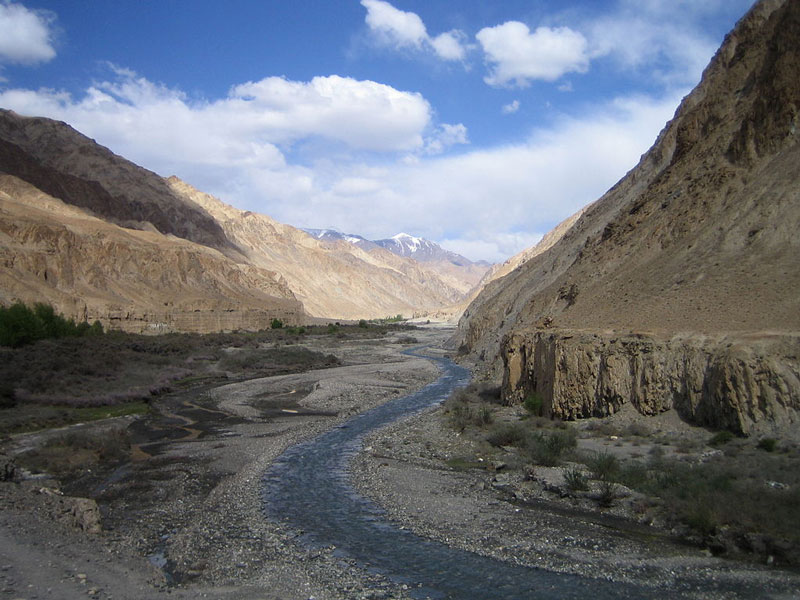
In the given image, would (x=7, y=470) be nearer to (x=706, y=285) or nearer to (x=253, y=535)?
(x=253, y=535)

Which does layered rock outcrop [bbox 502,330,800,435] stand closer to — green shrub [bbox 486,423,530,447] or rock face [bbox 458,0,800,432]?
rock face [bbox 458,0,800,432]

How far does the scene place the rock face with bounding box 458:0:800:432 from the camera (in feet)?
59.9

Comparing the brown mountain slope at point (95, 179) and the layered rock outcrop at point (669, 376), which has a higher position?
the brown mountain slope at point (95, 179)

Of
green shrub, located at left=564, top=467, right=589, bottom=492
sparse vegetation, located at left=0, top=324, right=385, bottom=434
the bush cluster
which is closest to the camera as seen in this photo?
green shrub, located at left=564, top=467, right=589, bottom=492

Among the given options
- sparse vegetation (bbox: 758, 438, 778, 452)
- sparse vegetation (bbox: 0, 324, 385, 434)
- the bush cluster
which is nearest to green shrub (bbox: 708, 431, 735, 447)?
sparse vegetation (bbox: 758, 438, 778, 452)

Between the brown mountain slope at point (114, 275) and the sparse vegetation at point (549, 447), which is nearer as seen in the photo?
the sparse vegetation at point (549, 447)

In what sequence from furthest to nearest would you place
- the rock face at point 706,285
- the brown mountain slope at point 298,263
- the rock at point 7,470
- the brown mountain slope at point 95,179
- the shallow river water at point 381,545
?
the brown mountain slope at point 298,263
the brown mountain slope at point 95,179
the rock face at point 706,285
the rock at point 7,470
the shallow river water at point 381,545

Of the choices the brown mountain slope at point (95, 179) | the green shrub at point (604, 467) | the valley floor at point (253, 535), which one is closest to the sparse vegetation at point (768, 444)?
the green shrub at point (604, 467)

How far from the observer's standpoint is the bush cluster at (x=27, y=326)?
42.1 m

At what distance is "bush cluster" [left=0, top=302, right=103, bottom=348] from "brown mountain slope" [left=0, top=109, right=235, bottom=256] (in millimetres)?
59088

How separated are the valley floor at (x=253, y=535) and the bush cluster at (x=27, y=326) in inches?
919

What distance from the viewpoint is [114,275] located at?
268ft

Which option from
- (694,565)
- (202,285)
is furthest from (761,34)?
(202,285)

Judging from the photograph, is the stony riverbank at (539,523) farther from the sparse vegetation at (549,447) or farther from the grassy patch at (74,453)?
the grassy patch at (74,453)
